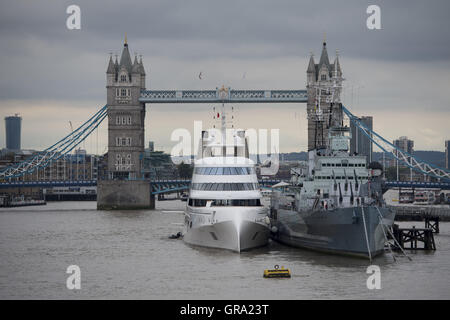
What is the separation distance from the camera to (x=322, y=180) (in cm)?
5100

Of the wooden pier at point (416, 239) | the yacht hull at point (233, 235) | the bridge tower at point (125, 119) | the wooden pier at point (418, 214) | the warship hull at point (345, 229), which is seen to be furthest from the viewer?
the bridge tower at point (125, 119)

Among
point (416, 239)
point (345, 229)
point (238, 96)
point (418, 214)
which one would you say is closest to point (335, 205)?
point (345, 229)

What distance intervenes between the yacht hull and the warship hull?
2.78 meters

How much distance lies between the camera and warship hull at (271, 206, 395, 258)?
43.2m

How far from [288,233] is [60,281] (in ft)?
60.0

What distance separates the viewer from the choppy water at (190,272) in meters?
36.2

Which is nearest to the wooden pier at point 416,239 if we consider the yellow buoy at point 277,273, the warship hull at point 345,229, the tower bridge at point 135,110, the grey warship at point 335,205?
the grey warship at point 335,205

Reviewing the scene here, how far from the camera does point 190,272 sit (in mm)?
41844

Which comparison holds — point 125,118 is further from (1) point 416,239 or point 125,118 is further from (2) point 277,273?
(2) point 277,273

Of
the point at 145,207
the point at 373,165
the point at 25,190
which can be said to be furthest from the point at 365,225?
the point at 25,190

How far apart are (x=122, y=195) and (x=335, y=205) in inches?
2452

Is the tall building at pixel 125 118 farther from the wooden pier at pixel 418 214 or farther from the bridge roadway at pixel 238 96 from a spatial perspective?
the wooden pier at pixel 418 214

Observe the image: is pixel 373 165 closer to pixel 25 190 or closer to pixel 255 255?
pixel 255 255

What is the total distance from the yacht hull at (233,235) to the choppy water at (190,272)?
1.79ft
